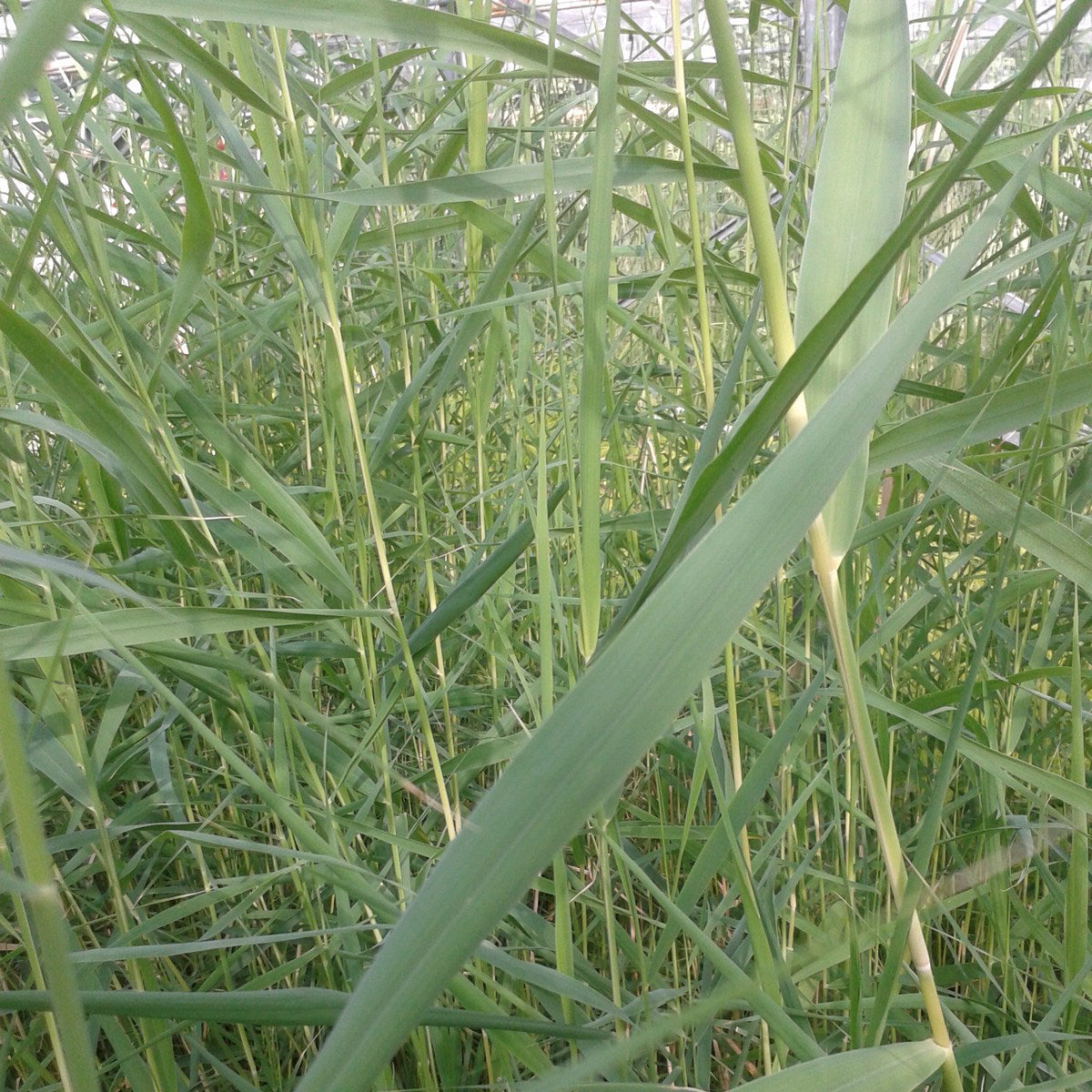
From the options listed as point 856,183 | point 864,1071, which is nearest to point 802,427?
point 856,183

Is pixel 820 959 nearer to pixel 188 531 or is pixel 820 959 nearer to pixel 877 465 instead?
pixel 877 465

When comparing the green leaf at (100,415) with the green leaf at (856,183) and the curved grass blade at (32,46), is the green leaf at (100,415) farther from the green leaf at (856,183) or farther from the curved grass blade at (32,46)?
the green leaf at (856,183)

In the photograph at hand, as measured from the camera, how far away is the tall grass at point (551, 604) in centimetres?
25

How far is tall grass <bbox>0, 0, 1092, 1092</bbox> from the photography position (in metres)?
0.25

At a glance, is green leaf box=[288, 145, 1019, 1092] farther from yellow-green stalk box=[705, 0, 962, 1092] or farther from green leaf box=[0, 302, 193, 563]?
green leaf box=[0, 302, 193, 563]

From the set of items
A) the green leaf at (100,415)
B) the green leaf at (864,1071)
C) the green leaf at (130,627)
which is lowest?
the green leaf at (864,1071)

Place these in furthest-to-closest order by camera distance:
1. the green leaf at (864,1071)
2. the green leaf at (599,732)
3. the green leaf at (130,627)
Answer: the green leaf at (130,627), the green leaf at (864,1071), the green leaf at (599,732)

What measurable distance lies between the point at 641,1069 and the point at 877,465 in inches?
16.2

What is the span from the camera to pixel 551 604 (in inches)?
24.0

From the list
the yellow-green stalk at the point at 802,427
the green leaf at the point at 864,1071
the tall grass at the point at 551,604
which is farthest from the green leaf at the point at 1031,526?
the green leaf at the point at 864,1071

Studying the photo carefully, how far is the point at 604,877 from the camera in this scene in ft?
1.54

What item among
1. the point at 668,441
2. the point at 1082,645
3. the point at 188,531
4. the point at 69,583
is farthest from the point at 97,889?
the point at 1082,645

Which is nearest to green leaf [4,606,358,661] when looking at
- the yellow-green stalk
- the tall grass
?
the tall grass

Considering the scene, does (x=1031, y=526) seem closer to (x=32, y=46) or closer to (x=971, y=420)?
(x=971, y=420)
